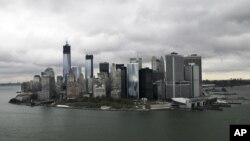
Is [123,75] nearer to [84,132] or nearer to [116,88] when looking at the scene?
[116,88]

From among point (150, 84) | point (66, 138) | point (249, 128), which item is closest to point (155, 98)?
point (150, 84)

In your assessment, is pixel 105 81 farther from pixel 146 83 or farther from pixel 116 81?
pixel 146 83

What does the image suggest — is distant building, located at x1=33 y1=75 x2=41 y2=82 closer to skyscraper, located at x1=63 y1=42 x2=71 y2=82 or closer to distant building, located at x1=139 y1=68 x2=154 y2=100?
skyscraper, located at x1=63 y1=42 x2=71 y2=82

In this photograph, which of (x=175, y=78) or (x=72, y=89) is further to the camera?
(x=72, y=89)

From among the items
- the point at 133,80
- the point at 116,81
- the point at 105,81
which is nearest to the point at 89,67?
→ the point at 105,81

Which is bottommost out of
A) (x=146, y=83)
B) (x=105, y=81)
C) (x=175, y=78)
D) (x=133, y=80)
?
(x=146, y=83)

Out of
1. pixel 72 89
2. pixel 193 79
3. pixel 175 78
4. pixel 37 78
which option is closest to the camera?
pixel 175 78

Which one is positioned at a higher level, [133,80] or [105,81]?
[133,80]
